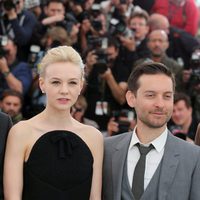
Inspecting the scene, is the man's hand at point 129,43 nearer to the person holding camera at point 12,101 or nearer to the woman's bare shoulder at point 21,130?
the person holding camera at point 12,101

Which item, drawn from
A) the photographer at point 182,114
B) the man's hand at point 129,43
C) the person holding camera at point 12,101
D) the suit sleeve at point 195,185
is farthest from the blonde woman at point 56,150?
the man's hand at point 129,43

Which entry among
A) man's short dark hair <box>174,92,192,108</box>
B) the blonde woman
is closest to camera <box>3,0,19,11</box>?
man's short dark hair <box>174,92,192,108</box>

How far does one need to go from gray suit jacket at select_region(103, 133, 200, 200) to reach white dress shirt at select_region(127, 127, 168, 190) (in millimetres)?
33

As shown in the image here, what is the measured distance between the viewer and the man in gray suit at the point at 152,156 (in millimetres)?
4008

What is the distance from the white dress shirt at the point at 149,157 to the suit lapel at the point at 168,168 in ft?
0.14

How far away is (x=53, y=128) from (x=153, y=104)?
0.66 meters

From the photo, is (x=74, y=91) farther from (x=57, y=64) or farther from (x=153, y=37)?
(x=153, y=37)

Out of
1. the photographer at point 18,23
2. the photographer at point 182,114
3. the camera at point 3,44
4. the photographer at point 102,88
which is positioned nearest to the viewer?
the photographer at point 182,114

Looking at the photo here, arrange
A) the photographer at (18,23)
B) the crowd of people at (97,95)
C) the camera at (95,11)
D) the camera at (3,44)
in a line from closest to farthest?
1. the crowd of people at (97,95)
2. the camera at (3,44)
3. the photographer at (18,23)
4. the camera at (95,11)

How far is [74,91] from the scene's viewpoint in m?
4.14

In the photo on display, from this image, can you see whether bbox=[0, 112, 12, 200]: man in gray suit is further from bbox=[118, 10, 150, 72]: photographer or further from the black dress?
bbox=[118, 10, 150, 72]: photographer

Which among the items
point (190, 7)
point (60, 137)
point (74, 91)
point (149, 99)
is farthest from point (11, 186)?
point (190, 7)

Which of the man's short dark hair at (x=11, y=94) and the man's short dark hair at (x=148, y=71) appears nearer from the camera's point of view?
the man's short dark hair at (x=148, y=71)

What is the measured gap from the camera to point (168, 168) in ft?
13.3
